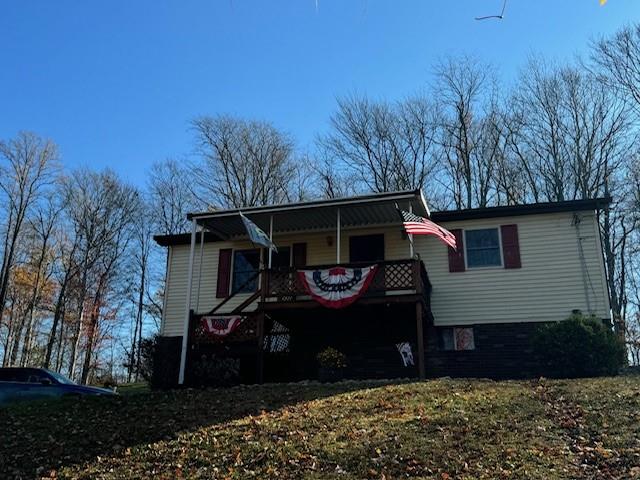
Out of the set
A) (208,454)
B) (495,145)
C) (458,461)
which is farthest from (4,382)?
(495,145)

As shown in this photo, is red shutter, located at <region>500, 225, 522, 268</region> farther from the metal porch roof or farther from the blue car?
the blue car

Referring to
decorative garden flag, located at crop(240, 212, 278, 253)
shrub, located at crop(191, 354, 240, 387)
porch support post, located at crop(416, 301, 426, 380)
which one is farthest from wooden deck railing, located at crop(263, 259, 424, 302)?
shrub, located at crop(191, 354, 240, 387)

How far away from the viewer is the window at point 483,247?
16375 millimetres

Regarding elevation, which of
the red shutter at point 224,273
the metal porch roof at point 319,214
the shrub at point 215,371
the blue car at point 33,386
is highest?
the metal porch roof at point 319,214

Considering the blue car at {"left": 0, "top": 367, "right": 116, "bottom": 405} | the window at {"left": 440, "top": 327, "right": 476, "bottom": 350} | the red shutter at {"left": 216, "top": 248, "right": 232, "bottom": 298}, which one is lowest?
the blue car at {"left": 0, "top": 367, "right": 116, "bottom": 405}

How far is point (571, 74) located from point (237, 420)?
2478cm

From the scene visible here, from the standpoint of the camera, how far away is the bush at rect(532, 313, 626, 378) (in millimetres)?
13031

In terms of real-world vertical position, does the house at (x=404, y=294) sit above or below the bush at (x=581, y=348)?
above

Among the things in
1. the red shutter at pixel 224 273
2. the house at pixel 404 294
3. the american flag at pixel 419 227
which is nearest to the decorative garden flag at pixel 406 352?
the house at pixel 404 294

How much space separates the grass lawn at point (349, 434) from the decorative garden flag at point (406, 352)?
4.19 meters

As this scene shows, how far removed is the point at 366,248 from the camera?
689 inches

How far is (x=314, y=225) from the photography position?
17656 mm

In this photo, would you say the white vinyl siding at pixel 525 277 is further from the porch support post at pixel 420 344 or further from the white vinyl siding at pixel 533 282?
the porch support post at pixel 420 344

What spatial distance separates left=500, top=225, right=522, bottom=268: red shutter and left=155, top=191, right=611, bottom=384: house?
0.09 feet
